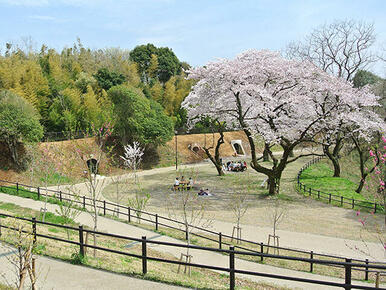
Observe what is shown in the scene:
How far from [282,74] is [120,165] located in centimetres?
2078

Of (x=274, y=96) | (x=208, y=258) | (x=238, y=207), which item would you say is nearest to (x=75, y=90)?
(x=274, y=96)

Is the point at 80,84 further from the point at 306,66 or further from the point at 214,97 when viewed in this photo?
the point at 306,66

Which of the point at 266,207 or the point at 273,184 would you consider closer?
the point at 266,207

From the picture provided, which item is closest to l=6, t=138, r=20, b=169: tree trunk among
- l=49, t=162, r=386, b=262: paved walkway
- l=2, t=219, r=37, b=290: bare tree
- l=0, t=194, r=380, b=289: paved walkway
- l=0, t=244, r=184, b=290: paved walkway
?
l=0, t=194, r=380, b=289: paved walkway

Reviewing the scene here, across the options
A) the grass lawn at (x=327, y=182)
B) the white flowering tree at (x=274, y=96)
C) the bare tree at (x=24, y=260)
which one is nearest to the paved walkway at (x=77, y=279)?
the bare tree at (x=24, y=260)

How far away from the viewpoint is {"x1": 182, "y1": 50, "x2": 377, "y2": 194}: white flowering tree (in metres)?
21.9

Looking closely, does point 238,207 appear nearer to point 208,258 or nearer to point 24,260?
point 208,258

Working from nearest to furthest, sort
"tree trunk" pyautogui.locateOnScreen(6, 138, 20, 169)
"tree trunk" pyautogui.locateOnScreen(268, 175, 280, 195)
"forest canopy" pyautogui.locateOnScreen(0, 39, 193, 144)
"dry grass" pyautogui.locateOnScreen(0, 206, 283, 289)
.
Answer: "dry grass" pyautogui.locateOnScreen(0, 206, 283, 289) < "tree trunk" pyautogui.locateOnScreen(268, 175, 280, 195) < "tree trunk" pyautogui.locateOnScreen(6, 138, 20, 169) < "forest canopy" pyautogui.locateOnScreen(0, 39, 193, 144)

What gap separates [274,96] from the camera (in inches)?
909

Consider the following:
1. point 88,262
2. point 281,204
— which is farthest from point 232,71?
point 88,262

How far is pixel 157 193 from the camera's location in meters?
24.2

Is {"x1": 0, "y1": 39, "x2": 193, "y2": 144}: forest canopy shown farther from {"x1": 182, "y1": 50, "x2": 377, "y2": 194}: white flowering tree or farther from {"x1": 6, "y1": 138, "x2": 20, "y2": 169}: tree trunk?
{"x1": 182, "y1": 50, "x2": 377, "y2": 194}: white flowering tree

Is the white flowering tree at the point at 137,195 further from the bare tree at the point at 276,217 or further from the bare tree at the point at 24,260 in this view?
the bare tree at the point at 24,260

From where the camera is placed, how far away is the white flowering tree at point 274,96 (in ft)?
71.8
